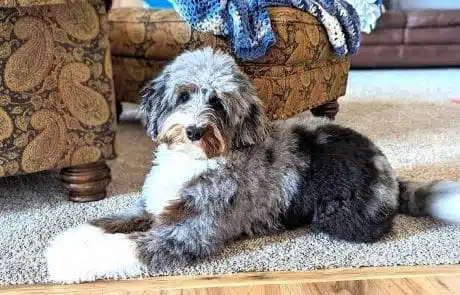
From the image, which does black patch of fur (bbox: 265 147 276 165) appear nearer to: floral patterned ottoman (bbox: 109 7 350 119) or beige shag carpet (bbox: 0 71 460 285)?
beige shag carpet (bbox: 0 71 460 285)

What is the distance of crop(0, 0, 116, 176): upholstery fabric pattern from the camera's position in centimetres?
184

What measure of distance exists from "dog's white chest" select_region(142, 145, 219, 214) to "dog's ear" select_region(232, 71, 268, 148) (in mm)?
96

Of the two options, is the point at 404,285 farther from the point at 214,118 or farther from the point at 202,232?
the point at 214,118

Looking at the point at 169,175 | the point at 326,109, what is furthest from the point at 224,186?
the point at 326,109

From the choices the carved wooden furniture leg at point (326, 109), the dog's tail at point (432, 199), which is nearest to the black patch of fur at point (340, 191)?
the dog's tail at point (432, 199)

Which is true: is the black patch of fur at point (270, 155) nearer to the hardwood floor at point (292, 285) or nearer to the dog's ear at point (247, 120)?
the dog's ear at point (247, 120)

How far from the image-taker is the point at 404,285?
1509 millimetres

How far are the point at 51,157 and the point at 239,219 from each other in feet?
2.20

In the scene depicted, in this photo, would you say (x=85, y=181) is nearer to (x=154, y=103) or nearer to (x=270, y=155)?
(x=154, y=103)

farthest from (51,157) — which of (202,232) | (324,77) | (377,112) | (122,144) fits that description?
(377,112)

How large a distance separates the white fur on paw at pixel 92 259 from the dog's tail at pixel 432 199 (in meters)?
0.88

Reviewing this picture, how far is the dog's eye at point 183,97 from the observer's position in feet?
5.48

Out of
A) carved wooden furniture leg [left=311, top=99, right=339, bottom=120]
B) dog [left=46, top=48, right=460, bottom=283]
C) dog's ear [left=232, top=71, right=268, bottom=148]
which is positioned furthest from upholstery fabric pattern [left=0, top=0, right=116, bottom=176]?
carved wooden furniture leg [left=311, top=99, right=339, bottom=120]

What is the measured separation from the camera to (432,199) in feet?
6.12
